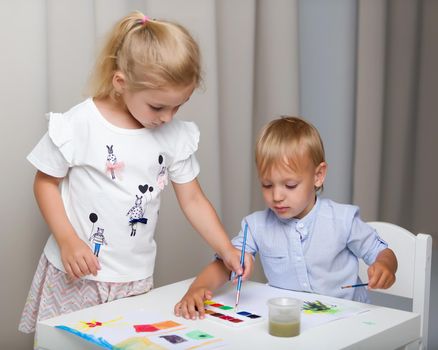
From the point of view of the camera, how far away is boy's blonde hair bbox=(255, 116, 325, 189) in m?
1.51

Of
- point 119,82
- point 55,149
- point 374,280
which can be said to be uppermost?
point 119,82

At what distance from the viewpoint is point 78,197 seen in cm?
149

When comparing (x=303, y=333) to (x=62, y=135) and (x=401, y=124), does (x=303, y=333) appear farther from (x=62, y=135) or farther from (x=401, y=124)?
(x=401, y=124)

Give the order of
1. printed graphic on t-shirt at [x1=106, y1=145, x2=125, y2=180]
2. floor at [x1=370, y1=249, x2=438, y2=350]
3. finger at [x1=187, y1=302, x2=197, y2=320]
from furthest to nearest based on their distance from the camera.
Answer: floor at [x1=370, y1=249, x2=438, y2=350]
printed graphic on t-shirt at [x1=106, y1=145, x2=125, y2=180]
finger at [x1=187, y1=302, x2=197, y2=320]

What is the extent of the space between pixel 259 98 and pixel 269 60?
0.49ft

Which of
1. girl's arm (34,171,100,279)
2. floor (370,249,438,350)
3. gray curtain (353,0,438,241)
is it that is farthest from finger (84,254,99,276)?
gray curtain (353,0,438,241)

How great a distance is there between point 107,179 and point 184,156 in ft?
0.64

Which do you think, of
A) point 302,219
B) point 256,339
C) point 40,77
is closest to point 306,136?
point 302,219

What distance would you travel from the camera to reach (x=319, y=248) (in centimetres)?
153

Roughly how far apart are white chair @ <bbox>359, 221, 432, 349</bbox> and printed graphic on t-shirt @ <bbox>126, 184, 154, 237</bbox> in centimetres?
53

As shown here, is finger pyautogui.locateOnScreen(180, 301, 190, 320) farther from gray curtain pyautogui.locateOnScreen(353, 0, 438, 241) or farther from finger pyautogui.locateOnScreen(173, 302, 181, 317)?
gray curtain pyautogui.locateOnScreen(353, 0, 438, 241)

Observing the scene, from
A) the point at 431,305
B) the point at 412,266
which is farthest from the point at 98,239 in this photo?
the point at 431,305

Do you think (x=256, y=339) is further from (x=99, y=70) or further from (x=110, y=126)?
(x=99, y=70)

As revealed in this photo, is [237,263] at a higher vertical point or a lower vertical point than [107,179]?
lower
